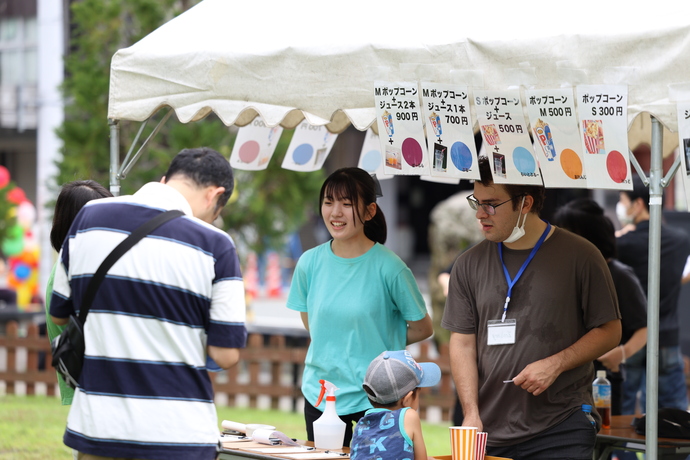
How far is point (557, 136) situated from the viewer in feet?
11.0

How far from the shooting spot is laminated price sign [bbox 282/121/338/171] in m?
5.75

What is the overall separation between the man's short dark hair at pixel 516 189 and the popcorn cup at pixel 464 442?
0.93 meters

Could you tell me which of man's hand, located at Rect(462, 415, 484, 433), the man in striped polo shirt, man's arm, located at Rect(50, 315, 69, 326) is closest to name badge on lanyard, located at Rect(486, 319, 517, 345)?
man's hand, located at Rect(462, 415, 484, 433)

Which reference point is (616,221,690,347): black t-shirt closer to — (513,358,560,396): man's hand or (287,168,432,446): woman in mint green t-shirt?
(287,168,432,446): woman in mint green t-shirt

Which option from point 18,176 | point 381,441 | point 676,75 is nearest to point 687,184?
point 676,75

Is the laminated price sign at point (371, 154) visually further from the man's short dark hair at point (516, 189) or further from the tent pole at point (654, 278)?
the tent pole at point (654, 278)

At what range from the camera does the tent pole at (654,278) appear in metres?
3.20

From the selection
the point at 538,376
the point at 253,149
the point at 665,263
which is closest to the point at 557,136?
the point at 538,376

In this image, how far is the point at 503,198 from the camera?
356cm

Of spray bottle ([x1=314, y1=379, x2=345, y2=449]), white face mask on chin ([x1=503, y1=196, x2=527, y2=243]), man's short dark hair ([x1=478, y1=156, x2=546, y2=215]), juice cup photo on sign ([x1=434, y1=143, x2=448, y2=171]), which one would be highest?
juice cup photo on sign ([x1=434, y1=143, x2=448, y2=171])

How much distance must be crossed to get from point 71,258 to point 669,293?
4208 millimetres

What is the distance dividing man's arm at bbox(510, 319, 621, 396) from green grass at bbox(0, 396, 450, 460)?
3.70m

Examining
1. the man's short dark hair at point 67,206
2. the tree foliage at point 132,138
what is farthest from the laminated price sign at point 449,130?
the tree foliage at point 132,138

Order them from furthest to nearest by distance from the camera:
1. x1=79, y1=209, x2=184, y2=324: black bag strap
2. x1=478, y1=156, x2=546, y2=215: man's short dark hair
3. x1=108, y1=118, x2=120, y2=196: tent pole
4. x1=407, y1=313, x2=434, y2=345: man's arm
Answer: x1=108, y1=118, x2=120, y2=196: tent pole
x1=407, y1=313, x2=434, y2=345: man's arm
x1=478, y1=156, x2=546, y2=215: man's short dark hair
x1=79, y1=209, x2=184, y2=324: black bag strap
